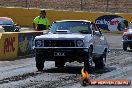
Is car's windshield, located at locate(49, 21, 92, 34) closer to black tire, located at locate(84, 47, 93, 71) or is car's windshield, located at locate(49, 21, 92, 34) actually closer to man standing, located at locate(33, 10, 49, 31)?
black tire, located at locate(84, 47, 93, 71)

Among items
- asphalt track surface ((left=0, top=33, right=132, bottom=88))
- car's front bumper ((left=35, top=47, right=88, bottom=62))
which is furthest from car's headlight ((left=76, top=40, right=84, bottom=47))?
asphalt track surface ((left=0, top=33, right=132, bottom=88))

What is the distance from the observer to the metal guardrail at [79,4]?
48903 mm

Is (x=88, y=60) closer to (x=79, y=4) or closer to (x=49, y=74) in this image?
(x=49, y=74)

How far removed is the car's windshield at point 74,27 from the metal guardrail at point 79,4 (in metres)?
31.2

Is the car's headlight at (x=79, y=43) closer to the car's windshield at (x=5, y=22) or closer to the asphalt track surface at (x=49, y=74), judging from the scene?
the asphalt track surface at (x=49, y=74)

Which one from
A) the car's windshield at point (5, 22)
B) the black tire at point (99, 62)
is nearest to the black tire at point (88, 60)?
the black tire at point (99, 62)

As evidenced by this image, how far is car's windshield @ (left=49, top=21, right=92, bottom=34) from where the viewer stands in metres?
16.7

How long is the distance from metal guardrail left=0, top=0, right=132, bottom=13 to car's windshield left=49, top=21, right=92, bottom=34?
3122 cm

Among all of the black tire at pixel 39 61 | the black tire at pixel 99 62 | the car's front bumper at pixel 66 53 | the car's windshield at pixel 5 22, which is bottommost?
the car's windshield at pixel 5 22

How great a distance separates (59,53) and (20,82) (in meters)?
2.87

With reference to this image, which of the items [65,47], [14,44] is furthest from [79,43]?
[14,44]

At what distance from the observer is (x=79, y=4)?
51.0 metres

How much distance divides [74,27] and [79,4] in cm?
3444

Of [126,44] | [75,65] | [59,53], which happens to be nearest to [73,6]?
[126,44]
